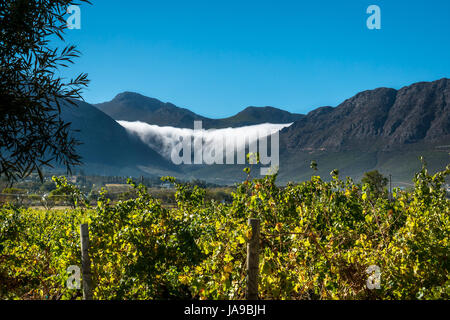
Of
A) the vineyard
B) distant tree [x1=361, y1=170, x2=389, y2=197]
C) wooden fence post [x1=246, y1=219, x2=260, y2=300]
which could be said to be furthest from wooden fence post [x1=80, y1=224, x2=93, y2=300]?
distant tree [x1=361, y1=170, x2=389, y2=197]

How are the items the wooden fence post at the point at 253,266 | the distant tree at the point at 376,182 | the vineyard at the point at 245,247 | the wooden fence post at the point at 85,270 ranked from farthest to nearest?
the distant tree at the point at 376,182 → the wooden fence post at the point at 85,270 → the vineyard at the point at 245,247 → the wooden fence post at the point at 253,266

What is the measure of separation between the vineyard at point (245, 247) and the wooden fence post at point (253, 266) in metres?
0.09

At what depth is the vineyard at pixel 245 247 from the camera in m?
5.52

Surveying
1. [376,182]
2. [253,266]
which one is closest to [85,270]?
[253,266]

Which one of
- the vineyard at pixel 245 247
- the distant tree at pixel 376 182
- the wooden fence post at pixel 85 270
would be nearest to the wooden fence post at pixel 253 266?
the vineyard at pixel 245 247

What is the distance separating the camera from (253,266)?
15.1 ft

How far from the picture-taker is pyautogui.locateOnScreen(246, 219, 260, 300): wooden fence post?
4.58m

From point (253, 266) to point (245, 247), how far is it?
923mm

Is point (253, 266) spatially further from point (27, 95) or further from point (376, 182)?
point (376, 182)

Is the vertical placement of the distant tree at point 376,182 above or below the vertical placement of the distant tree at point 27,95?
below

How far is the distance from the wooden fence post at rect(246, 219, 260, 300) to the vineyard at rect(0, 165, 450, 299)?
0.30 feet

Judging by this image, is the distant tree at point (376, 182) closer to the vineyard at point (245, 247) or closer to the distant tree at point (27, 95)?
the vineyard at point (245, 247)
